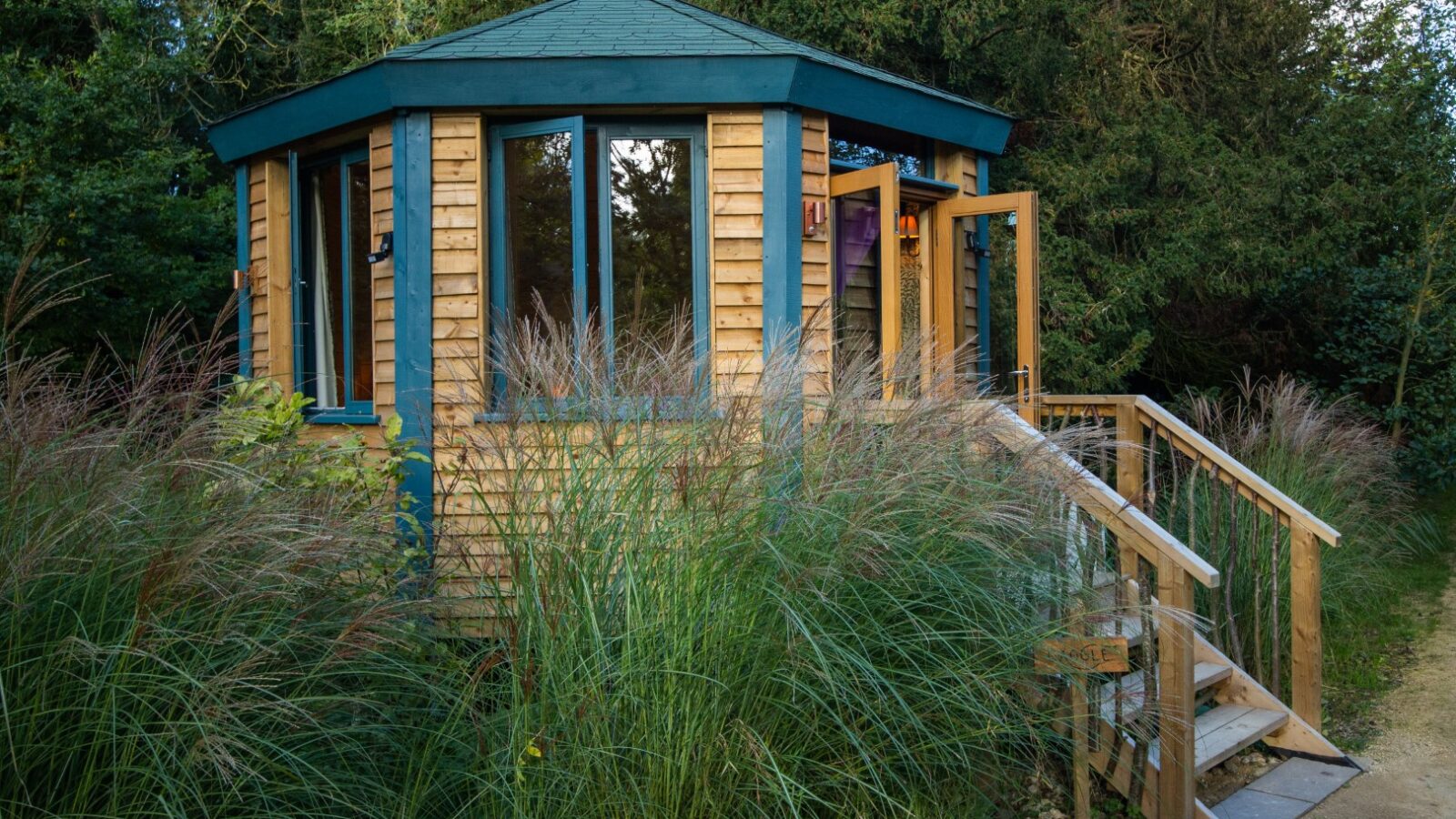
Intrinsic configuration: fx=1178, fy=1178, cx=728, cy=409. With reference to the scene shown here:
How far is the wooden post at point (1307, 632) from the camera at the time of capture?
521cm

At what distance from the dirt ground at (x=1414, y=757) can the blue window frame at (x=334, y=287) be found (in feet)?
16.5

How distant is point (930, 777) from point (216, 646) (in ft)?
5.76

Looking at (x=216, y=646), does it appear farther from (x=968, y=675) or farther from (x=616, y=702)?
(x=968, y=675)

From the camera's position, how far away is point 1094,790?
4.28 m

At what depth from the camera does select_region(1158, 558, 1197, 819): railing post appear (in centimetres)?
398

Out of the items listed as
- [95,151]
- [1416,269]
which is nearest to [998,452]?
[1416,269]

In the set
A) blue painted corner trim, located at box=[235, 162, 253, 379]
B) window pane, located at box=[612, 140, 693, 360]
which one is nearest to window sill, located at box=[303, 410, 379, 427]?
blue painted corner trim, located at box=[235, 162, 253, 379]

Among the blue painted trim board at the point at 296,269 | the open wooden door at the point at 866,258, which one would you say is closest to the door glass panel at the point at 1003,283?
the open wooden door at the point at 866,258

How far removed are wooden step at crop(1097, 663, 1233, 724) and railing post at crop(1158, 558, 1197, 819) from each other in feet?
0.26

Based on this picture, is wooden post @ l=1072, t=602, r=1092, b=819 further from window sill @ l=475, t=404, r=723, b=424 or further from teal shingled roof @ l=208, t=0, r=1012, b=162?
teal shingled roof @ l=208, t=0, r=1012, b=162

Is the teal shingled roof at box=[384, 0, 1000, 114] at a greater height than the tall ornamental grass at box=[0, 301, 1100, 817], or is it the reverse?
the teal shingled roof at box=[384, 0, 1000, 114]

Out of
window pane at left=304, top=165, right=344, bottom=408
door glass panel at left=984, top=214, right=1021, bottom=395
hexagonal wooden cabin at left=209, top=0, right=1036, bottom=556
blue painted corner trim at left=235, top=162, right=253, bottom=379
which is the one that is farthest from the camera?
door glass panel at left=984, top=214, right=1021, bottom=395

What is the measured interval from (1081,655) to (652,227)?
11.1 ft

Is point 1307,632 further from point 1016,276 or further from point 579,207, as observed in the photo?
point 579,207
